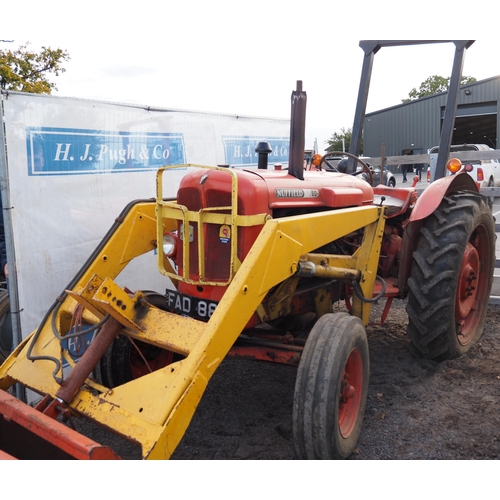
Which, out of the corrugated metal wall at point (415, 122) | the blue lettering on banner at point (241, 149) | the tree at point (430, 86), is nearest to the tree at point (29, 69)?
the blue lettering on banner at point (241, 149)

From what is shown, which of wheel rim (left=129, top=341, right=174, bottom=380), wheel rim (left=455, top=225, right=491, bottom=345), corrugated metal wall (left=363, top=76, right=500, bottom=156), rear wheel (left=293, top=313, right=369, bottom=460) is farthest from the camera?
corrugated metal wall (left=363, top=76, right=500, bottom=156)

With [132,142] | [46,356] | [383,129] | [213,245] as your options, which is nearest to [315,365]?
[213,245]

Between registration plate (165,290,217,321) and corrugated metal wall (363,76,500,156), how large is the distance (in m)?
25.0

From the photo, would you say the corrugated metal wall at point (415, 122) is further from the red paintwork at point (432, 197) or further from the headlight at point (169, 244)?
the headlight at point (169, 244)

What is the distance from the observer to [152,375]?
251 centimetres

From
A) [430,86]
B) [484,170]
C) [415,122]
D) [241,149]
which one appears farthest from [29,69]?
[430,86]

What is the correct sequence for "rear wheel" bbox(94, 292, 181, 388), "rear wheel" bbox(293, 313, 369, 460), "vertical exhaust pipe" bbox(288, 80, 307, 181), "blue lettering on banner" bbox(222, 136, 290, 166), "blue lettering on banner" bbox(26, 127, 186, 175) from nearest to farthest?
"rear wheel" bbox(293, 313, 369, 460) → "vertical exhaust pipe" bbox(288, 80, 307, 181) → "rear wheel" bbox(94, 292, 181, 388) → "blue lettering on banner" bbox(26, 127, 186, 175) → "blue lettering on banner" bbox(222, 136, 290, 166)

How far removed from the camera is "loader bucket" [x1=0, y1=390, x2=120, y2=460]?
2170mm

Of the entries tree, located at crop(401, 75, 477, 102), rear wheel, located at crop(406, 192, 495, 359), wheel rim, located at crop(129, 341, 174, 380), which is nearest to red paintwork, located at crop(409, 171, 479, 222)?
rear wheel, located at crop(406, 192, 495, 359)

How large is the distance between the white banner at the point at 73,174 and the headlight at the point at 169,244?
114 cm

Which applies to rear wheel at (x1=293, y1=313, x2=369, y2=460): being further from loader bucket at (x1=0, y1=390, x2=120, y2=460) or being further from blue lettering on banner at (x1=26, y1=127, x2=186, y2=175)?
→ blue lettering on banner at (x1=26, y1=127, x2=186, y2=175)

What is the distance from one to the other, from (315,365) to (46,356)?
146cm

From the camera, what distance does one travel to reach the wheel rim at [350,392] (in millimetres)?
Result: 2936

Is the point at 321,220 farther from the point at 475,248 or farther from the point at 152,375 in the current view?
the point at 475,248
